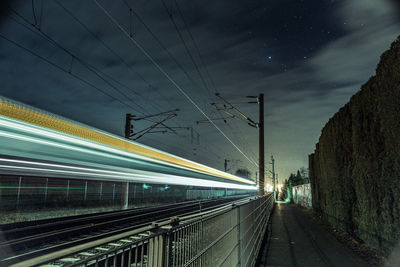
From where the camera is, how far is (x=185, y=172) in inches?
503

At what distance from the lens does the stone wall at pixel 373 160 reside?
5.69 m

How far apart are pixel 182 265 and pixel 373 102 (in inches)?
270

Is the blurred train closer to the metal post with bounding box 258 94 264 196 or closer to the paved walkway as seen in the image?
the paved walkway

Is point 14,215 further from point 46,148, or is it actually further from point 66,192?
point 46,148

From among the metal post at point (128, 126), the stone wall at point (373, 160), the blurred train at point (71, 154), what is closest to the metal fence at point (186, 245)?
the blurred train at point (71, 154)

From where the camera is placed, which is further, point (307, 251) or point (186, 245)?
point (307, 251)

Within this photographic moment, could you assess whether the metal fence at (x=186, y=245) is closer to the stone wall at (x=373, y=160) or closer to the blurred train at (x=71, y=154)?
the blurred train at (x=71, y=154)

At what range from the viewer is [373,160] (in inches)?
275

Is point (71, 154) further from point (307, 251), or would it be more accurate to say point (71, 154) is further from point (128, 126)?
point (128, 126)

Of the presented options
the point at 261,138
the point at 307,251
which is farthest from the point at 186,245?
the point at 261,138

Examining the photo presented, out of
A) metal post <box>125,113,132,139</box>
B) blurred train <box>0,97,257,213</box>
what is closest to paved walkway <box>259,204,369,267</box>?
blurred train <box>0,97,257,213</box>

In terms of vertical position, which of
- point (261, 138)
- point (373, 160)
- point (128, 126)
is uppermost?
point (128, 126)

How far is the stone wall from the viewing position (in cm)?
569

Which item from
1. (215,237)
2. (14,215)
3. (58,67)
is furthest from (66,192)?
(215,237)
